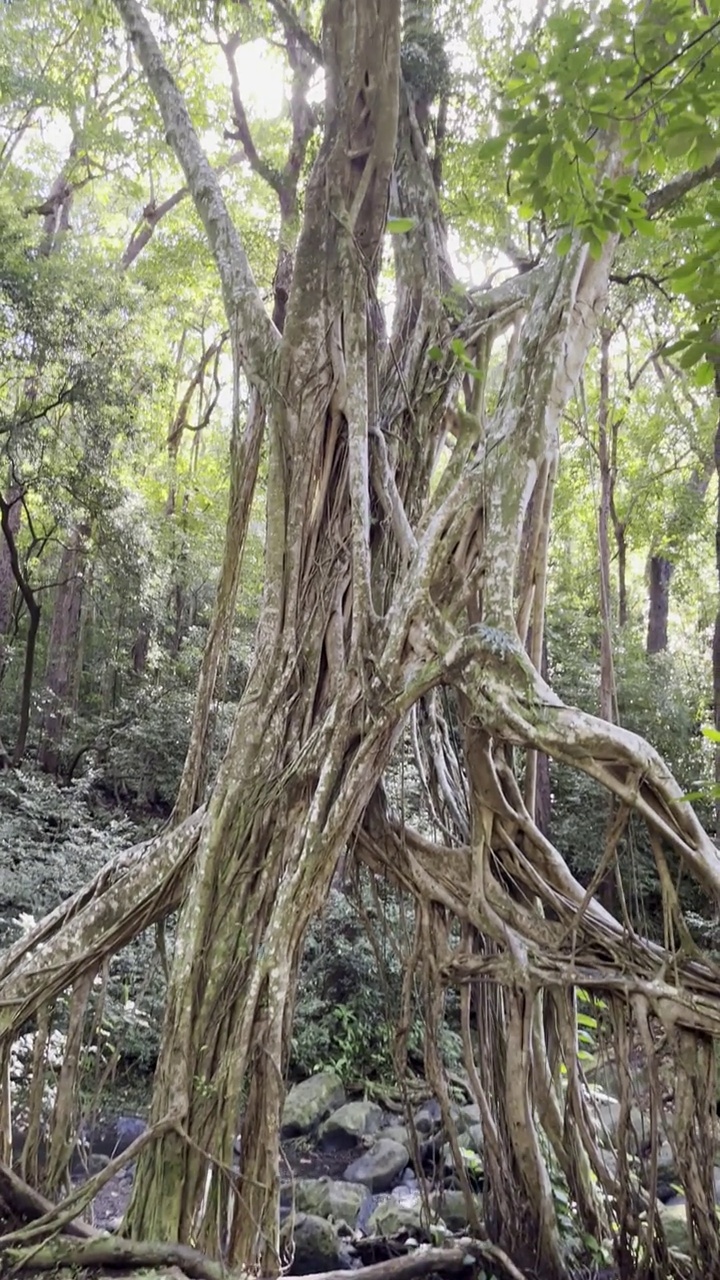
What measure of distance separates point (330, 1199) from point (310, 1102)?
146 centimetres

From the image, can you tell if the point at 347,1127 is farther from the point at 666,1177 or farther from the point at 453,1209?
the point at 666,1177

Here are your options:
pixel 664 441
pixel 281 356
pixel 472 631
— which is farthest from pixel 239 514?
pixel 664 441

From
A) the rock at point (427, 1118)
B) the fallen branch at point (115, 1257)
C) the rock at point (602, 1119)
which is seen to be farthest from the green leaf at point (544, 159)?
the rock at point (427, 1118)

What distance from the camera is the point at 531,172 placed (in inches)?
81.8

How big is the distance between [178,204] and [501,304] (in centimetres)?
823

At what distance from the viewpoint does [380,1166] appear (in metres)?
4.80

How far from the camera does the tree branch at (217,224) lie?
3.87 m

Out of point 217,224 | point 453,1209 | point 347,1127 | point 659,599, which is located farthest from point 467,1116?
point 659,599

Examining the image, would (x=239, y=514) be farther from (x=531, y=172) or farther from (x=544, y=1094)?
(x=544, y=1094)

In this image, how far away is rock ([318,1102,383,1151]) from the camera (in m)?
5.35

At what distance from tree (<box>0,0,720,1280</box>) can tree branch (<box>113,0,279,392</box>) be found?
16mm

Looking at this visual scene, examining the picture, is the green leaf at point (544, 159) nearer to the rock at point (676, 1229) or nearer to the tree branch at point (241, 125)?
the rock at point (676, 1229)

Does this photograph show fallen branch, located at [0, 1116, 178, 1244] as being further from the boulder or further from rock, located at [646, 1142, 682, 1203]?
rock, located at [646, 1142, 682, 1203]

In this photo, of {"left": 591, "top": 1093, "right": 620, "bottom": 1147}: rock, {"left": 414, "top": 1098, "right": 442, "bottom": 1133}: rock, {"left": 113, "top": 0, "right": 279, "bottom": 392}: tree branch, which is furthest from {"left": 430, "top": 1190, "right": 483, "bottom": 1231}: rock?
{"left": 113, "top": 0, "right": 279, "bottom": 392}: tree branch
